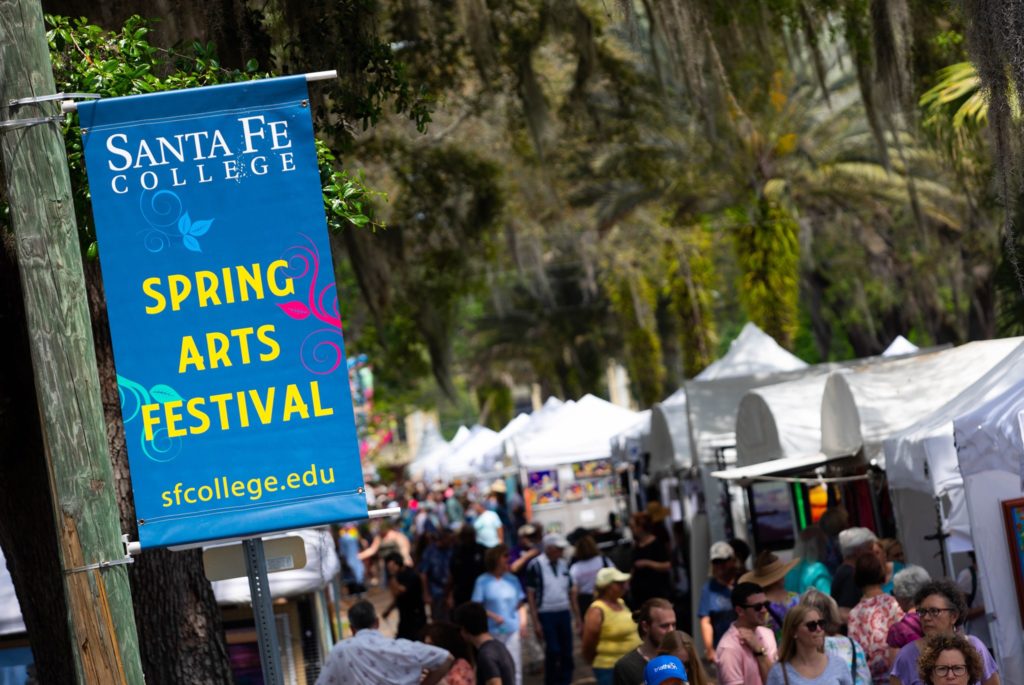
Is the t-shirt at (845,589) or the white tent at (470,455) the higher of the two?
the white tent at (470,455)

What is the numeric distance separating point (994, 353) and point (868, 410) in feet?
4.59

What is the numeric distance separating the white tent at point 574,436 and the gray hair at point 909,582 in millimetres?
15087

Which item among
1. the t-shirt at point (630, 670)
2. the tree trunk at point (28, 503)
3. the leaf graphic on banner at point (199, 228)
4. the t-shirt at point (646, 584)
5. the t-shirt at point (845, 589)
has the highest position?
the leaf graphic on banner at point (199, 228)

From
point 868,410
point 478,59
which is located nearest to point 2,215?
point 478,59

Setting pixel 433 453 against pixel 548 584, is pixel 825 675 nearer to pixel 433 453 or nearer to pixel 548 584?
pixel 548 584

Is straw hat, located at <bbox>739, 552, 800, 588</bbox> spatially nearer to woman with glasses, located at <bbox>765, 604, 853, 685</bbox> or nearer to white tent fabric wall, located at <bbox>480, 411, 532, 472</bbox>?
woman with glasses, located at <bbox>765, 604, 853, 685</bbox>

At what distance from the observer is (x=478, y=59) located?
1165cm

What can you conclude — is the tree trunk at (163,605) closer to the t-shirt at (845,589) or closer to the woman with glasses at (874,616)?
the woman with glasses at (874,616)

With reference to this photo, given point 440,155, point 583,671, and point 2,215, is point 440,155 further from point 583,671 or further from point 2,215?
point 2,215

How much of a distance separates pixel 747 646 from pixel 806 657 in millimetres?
935

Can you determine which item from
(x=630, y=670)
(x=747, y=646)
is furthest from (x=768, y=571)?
(x=630, y=670)

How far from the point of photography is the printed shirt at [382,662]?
27.5 ft

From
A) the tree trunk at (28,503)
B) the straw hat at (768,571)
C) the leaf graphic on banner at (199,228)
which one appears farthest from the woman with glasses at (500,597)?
the leaf graphic on banner at (199,228)

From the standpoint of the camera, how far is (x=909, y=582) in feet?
26.4
